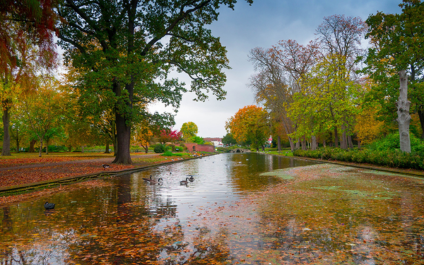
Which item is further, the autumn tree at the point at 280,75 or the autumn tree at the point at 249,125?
the autumn tree at the point at 249,125

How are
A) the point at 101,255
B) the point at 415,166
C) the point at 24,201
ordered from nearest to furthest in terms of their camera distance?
1. the point at 101,255
2. the point at 24,201
3. the point at 415,166

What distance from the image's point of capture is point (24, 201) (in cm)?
785

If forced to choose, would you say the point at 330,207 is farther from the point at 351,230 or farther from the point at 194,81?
the point at 194,81

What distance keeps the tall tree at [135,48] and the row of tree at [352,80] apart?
419 inches

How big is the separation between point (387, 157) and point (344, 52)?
2163 centimetres

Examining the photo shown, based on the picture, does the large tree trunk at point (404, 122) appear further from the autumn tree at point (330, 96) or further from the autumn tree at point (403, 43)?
the autumn tree at point (330, 96)

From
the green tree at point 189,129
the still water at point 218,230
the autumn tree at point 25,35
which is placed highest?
the green tree at point 189,129

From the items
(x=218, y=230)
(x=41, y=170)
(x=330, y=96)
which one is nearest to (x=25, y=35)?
(x=41, y=170)

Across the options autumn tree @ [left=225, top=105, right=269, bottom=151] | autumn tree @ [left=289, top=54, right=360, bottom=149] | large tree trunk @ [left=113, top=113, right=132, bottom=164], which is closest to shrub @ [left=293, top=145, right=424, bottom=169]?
autumn tree @ [left=289, top=54, right=360, bottom=149]

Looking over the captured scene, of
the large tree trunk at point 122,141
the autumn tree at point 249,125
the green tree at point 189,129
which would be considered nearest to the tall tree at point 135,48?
the large tree trunk at point 122,141

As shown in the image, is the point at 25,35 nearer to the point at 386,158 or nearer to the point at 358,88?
the point at 386,158

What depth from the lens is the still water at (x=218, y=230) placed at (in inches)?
144

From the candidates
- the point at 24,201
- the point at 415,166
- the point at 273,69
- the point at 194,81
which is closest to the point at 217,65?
the point at 194,81

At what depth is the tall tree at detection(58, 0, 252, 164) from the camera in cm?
1822
